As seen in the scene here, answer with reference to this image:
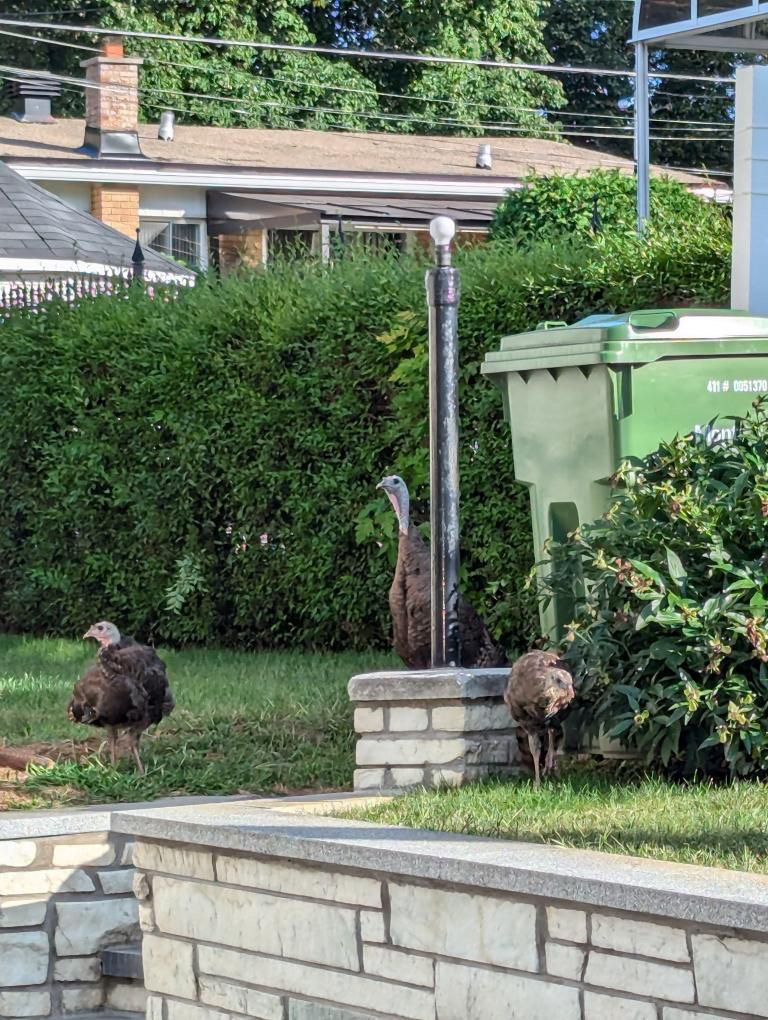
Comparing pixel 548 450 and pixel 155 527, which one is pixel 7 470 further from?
pixel 548 450

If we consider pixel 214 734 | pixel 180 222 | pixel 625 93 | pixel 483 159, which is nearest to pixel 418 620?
pixel 214 734

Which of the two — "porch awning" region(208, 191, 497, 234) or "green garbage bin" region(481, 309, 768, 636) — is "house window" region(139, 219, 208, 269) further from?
"green garbage bin" region(481, 309, 768, 636)

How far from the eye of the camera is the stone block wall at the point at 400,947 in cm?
395

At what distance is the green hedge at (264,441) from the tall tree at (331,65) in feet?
84.3

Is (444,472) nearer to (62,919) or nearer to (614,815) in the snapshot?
(614,815)

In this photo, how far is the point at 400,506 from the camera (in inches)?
317

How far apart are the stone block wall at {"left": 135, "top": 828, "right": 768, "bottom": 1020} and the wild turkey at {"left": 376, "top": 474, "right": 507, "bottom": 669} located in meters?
2.00

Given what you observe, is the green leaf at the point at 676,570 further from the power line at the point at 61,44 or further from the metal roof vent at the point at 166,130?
the power line at the point at 61,44

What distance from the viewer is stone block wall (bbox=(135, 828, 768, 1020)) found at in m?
3.95

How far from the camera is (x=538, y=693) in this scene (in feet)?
18.0

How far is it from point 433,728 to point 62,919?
1.37 meters

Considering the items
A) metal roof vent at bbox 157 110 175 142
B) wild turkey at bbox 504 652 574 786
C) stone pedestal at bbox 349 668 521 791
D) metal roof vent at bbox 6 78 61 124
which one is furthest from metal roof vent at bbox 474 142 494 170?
wild turkey at bbox 504 652 574 786

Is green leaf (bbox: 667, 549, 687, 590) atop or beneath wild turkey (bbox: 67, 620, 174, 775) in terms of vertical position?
atop

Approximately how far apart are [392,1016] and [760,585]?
1.78 metres
